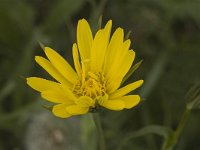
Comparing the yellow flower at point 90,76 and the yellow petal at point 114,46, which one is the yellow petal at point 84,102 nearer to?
the yellow flower at point 90,76

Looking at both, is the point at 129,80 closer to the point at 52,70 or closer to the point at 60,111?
the point at 52,70

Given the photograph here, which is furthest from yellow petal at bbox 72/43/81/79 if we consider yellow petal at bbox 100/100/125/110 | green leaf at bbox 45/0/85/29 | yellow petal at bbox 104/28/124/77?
green leaf at bbox 45/0/85/29

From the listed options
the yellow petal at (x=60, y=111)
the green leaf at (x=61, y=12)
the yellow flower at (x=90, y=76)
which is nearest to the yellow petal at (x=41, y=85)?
the yellow flower at (x=90, y=76)

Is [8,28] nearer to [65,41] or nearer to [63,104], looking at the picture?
[65,41]

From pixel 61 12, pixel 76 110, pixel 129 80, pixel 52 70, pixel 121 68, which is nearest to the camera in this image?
pixel 76 110

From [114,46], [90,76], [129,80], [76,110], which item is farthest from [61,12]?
[76,110]

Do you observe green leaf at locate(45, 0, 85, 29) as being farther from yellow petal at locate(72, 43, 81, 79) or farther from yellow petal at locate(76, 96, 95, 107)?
yellow petal at locate(76, 96, 95, 107)
